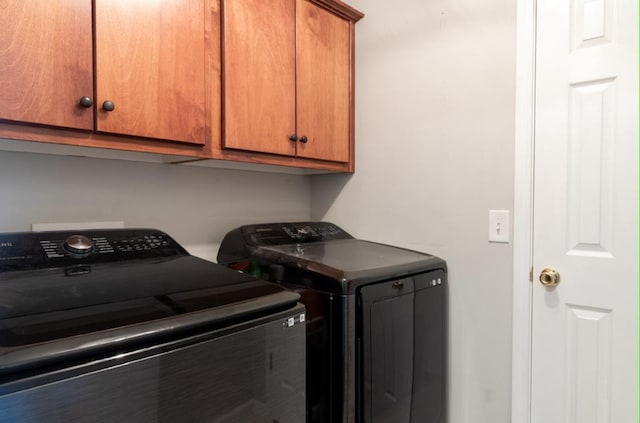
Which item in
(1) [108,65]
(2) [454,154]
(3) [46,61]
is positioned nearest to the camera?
(3) [46,61]

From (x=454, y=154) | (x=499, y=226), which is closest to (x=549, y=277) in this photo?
(x=499, y=226)

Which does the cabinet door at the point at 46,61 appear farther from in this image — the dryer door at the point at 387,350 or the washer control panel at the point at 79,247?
the dryer door at the point at 387,350

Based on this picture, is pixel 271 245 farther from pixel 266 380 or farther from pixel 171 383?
pixel 171 383

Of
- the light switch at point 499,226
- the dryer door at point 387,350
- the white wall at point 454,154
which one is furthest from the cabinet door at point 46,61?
the light switch at point 499,226

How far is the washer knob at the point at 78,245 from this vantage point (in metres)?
1.15

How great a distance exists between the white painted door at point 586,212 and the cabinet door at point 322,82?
33.1 inches

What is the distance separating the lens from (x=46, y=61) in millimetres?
996

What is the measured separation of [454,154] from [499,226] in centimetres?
35

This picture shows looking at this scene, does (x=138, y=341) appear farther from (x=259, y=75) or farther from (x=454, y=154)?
(x=454, y=154)

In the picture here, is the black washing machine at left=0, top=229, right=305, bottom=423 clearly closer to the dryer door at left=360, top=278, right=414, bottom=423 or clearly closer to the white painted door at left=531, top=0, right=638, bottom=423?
the dryer door at left=360, top=278, right=414, bottom=423

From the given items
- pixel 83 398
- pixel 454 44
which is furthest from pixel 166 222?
pixel 454 44

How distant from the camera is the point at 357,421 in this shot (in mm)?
1229

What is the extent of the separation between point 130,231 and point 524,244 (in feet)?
4.71

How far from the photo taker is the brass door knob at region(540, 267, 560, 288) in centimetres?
138
